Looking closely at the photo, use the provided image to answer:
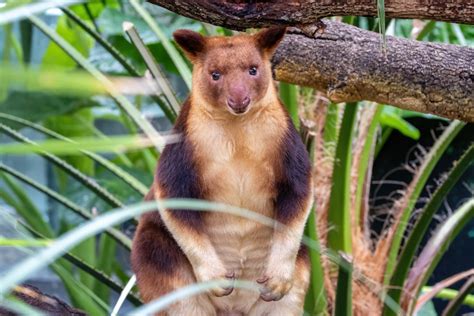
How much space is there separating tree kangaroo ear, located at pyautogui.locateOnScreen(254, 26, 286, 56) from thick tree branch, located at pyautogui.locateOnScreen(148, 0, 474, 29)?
0.22 m

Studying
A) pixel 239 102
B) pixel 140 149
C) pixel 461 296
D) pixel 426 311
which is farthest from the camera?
pixel 426 311

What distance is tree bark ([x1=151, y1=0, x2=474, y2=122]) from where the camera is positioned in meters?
1.58

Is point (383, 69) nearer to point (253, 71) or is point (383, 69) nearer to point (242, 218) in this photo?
point (253, 71)

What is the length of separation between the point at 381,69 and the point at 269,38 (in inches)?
9.5

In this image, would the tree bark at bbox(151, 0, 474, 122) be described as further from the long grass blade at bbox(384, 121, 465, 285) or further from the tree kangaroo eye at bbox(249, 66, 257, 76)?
the long grass blade at bbox(384, 121, 465, 285)

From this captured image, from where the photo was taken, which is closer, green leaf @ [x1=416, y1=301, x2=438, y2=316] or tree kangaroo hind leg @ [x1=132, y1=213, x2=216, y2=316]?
tree kangaroo hind leg @ [x1=132, y1=213, x2=216, y2=316]

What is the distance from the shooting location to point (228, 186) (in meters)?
1.65

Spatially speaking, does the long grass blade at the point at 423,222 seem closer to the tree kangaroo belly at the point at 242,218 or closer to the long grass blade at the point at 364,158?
the long grass blade at the point at 364,158

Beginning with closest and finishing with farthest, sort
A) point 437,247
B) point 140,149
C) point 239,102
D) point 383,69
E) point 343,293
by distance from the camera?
1. point 140,149
2. point 239,102
3. point 383,69
4. point 343,293
5. point 437,247

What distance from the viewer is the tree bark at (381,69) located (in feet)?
5.18

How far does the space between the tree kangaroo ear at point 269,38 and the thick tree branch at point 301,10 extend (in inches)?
8.7

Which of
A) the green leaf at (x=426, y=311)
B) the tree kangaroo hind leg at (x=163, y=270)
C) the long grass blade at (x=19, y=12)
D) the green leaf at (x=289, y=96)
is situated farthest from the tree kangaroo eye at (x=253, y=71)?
the green leaf at (x=426, y=311)

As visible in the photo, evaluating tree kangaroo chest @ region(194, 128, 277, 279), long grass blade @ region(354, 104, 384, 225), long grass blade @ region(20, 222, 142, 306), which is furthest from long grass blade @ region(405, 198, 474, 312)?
long grass blade @ region(20, 222, 142, 306)

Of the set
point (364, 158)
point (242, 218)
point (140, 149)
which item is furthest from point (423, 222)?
point (140, 149)
